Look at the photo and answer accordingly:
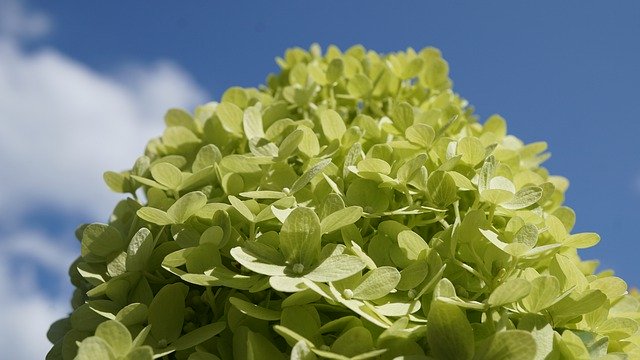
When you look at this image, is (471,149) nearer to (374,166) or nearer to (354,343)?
(374,166)

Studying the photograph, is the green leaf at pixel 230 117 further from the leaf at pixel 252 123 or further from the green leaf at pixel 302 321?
the green leaf at pixel 302 321

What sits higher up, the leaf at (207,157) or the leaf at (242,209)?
the leaf at (207,157)

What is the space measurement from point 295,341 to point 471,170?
529mm

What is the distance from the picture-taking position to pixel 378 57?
1.89m

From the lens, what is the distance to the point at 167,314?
1.00m

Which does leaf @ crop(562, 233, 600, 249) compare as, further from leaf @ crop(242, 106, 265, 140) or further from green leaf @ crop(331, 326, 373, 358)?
leaf @ crop(242, 106, 265, 140)

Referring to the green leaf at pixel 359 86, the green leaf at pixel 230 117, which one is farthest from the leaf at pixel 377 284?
the green leaf at pixel 359 86

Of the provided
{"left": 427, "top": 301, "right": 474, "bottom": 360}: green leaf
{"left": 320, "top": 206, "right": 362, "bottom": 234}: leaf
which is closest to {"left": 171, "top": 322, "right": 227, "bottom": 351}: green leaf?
{"left": 320, "top": 206, "right": 362, "bottom": 234}: leaf

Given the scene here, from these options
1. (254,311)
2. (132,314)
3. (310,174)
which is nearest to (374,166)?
(310,174)

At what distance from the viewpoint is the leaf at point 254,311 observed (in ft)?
2.99

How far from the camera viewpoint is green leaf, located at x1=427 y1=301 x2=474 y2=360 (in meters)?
0.84

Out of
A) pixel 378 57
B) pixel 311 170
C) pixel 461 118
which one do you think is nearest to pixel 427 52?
pixel 378 57

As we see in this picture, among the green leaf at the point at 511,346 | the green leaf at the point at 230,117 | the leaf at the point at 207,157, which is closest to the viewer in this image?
the green leaf at the point at 511,346

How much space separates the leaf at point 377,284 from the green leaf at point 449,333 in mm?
75
